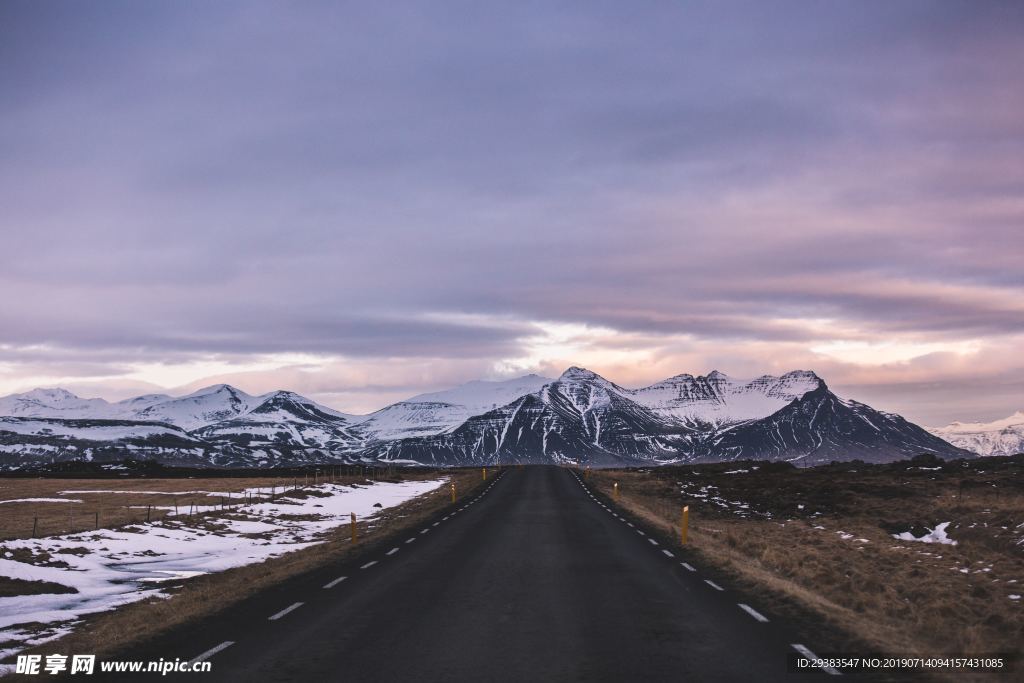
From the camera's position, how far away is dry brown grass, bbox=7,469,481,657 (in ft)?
40.8

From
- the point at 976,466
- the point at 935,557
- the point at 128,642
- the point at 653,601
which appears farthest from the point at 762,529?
the point at 976,466

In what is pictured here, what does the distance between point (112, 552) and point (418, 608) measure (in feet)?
52.7

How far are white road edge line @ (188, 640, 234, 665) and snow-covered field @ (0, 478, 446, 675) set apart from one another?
3.37 meters

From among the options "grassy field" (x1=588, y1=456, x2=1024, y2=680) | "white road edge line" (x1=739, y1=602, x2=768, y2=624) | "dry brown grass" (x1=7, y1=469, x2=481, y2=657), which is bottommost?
"grassy field" (x1=588, y1=456, x2=1024, y2=680)

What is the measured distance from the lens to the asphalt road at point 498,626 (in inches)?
388

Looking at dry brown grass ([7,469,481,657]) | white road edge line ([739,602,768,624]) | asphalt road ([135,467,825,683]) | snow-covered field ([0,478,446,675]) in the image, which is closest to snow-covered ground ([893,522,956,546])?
asphalt road ([135,467,825,683])

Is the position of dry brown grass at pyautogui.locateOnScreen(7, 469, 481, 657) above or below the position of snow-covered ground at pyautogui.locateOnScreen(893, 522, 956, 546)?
above

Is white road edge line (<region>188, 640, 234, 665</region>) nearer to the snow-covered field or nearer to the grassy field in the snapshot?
the snow-covered field

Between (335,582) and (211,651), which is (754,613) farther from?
(335,582)

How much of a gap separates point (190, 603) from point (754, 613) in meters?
10.4

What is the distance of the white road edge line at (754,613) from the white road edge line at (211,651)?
26.2ft

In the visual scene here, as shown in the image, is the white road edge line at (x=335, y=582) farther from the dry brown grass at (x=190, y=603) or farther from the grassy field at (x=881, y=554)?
the grassy field at (x=881, y=554)

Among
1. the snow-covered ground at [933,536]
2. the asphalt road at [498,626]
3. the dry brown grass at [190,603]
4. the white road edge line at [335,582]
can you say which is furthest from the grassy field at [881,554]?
the dry brown grass at [190,603]

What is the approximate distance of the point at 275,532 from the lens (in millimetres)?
34312
